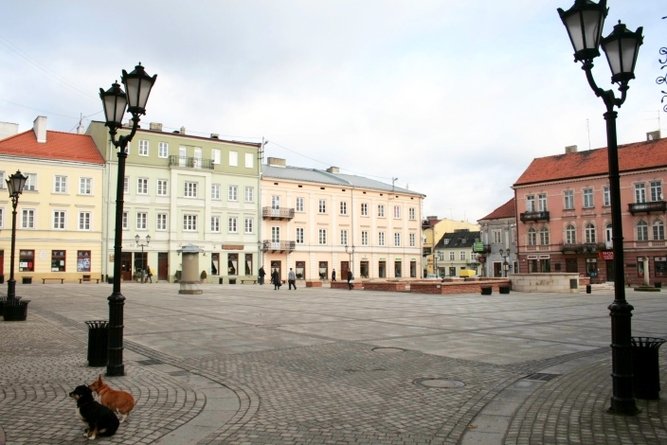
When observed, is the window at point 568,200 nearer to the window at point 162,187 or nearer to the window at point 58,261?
the window at point 162,187

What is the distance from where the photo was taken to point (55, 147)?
173 ft

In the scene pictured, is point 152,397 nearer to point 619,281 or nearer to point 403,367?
point 403,367

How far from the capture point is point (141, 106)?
9055 mm

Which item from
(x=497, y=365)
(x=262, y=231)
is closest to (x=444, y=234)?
(x=262, y=231)

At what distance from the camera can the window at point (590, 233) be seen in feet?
199

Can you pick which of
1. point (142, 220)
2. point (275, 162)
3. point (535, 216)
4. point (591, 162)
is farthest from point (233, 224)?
point (591, 162)

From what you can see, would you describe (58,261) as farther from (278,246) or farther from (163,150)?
(278,246)

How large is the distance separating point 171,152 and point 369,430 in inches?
2169

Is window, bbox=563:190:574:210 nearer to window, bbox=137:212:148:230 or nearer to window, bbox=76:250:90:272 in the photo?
window, bbox=137:212:148:230

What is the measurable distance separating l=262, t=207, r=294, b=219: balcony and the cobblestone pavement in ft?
154

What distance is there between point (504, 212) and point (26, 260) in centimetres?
6066

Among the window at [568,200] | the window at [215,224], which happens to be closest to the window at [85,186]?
the window at [215,224]

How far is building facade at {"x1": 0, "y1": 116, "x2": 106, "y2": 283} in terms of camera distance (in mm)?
48875

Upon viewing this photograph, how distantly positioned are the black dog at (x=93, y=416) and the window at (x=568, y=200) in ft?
212
